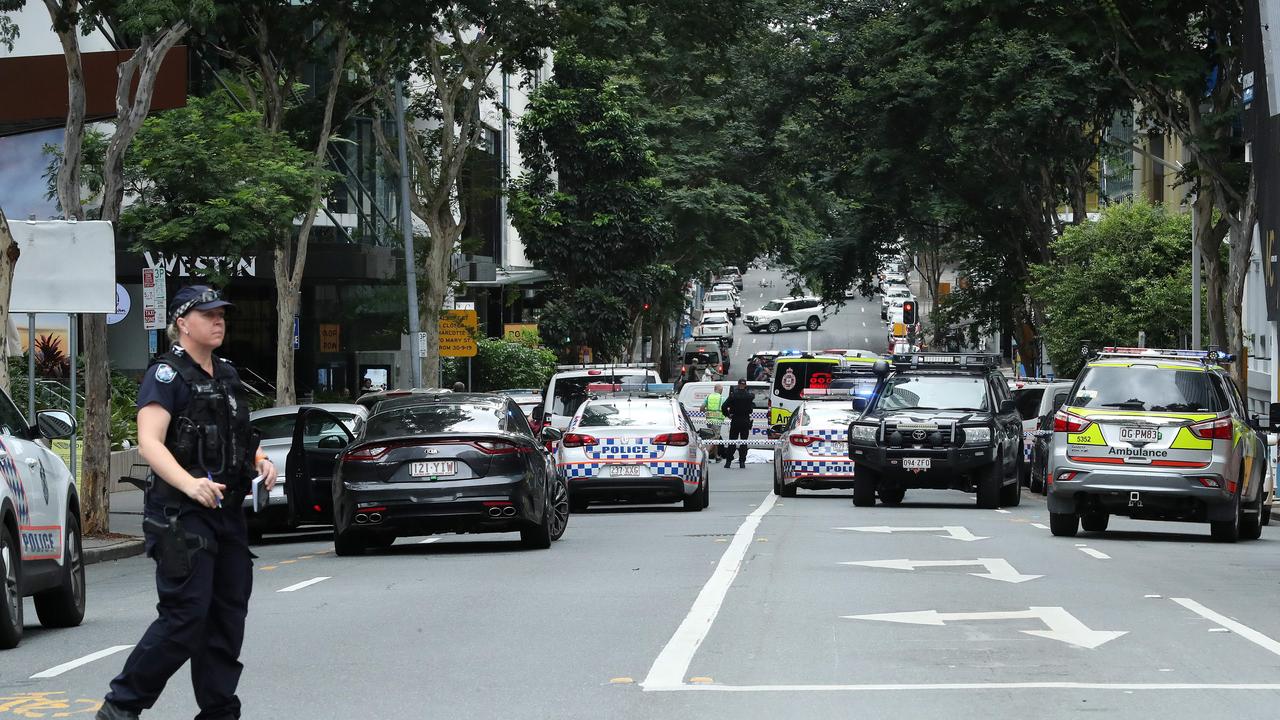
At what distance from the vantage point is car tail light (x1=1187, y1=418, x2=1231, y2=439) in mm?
18484

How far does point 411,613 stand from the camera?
40.1ft

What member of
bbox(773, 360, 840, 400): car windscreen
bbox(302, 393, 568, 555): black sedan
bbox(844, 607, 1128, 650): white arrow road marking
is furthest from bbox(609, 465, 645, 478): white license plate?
bbox(773, 360, 840, 400): car windscreen

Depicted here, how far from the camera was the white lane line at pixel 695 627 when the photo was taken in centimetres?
930

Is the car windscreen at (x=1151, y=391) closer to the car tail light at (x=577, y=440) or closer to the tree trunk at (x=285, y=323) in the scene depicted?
the car tail light at (x=577, y=440)

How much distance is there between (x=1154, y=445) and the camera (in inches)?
727

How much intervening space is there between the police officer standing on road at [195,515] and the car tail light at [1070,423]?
12.6 meters

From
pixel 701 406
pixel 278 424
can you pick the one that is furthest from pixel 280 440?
pixel 701 406

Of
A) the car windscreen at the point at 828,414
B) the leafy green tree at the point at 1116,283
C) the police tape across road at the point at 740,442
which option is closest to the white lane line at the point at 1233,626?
the car windscreen at the point at 828,414

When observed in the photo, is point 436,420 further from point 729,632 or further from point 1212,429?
point 1212,429

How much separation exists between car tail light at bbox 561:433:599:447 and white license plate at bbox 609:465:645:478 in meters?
0.40

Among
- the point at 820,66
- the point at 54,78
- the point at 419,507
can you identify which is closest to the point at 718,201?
the point at 820,66

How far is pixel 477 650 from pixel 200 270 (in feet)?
64.8

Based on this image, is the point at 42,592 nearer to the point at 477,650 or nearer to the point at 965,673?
the point at 477,650

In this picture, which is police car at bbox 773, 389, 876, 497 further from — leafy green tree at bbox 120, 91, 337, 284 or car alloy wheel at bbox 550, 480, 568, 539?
car alloy wheel at bbox 550, 480, 568, 539
